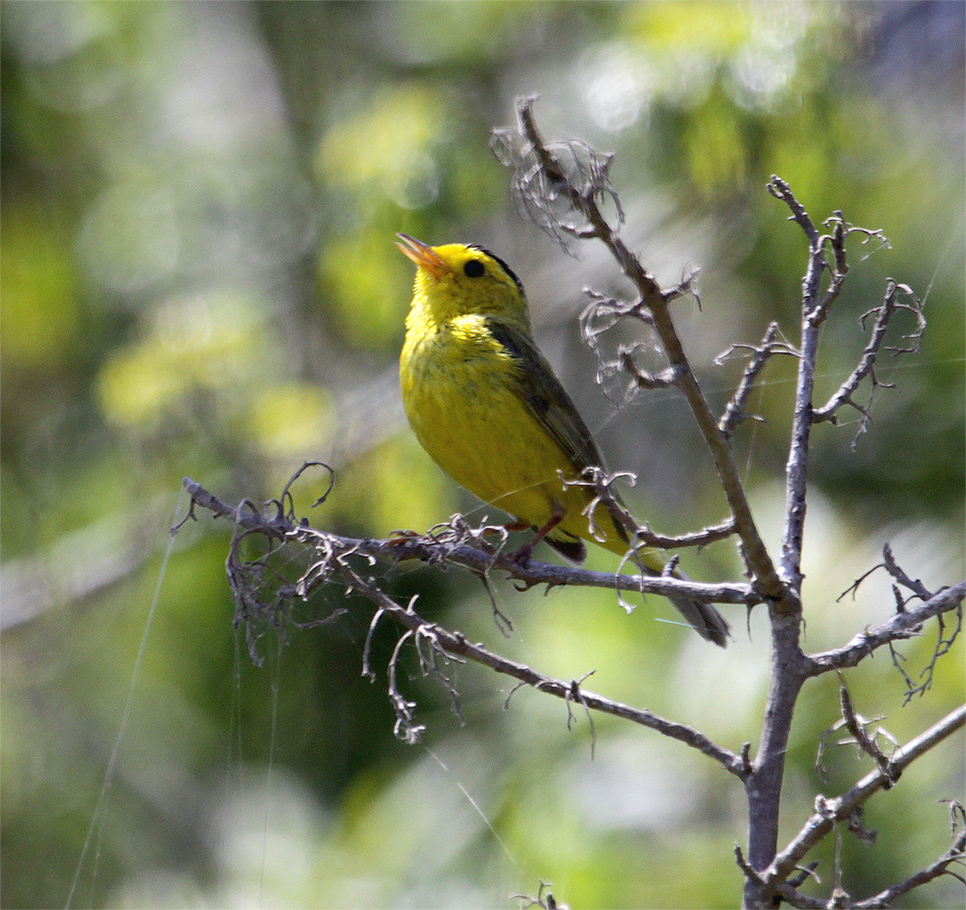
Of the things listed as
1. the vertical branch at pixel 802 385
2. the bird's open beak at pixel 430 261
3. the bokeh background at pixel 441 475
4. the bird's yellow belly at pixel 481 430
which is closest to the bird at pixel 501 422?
the bird's yellow belly at pixel 481 430

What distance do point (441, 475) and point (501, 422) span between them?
53.9 inches

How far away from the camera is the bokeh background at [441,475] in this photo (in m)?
4.20

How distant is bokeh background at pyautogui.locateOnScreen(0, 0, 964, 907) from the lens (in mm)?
4199

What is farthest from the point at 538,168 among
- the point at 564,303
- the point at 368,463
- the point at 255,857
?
the point at 255,857

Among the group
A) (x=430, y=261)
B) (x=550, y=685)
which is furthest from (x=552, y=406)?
(x=550, y=685)

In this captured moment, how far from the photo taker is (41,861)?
7.16m

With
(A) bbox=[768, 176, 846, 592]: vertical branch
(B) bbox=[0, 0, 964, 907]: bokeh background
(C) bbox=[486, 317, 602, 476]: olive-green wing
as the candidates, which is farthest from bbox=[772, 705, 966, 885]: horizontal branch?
(C) bbox=[486, 317, 602, 476]: olive-green wing

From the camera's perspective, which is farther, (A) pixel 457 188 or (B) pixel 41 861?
(B) pixel 41 861

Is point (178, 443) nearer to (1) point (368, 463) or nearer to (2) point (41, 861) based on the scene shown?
(1) point (368, 463)

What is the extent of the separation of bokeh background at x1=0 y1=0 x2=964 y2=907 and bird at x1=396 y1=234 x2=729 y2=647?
0.56 meters

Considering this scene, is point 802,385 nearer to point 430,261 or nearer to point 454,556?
point 454,556

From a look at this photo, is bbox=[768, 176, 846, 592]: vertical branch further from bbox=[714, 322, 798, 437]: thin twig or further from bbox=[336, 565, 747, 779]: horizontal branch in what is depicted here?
bbox=[336, 565, 747, 779]: horizontal branch

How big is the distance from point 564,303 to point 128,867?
14.3 feet

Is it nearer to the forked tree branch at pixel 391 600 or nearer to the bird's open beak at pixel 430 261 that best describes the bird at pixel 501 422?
the bird's open beak at pixel 430 261
